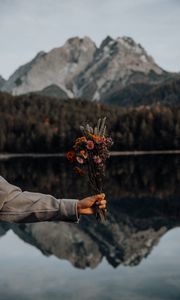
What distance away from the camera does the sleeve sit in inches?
218

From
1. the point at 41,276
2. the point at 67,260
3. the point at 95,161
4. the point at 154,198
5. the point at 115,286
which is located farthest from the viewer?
the point at 154,198

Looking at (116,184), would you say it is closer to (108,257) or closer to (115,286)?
(108,257)

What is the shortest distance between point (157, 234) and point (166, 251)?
28.2 ft

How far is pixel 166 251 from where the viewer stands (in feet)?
120

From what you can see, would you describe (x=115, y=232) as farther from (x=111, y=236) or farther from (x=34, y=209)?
(x=34, y=209)

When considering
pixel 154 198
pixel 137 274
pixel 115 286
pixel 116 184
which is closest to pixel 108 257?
pixel 137 274

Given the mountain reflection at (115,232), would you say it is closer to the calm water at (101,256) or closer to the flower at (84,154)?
the calm water at (101,256)

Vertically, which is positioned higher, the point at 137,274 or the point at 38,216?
the point at 38,216

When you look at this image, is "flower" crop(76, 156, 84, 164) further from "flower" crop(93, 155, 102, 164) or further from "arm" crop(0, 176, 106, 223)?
"arm" crop(0, 176, 106, 223)

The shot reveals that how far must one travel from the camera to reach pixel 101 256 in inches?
1468

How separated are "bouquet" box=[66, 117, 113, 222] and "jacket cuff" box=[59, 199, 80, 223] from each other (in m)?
0.51

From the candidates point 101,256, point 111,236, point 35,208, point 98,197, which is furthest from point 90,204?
point 111,236

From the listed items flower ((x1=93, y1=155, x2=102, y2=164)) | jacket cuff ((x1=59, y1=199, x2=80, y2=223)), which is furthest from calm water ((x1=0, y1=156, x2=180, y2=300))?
jacket cuff ((x1=59, y1=199, x2=80, y2=223))

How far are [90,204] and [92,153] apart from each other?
27.1 inches
